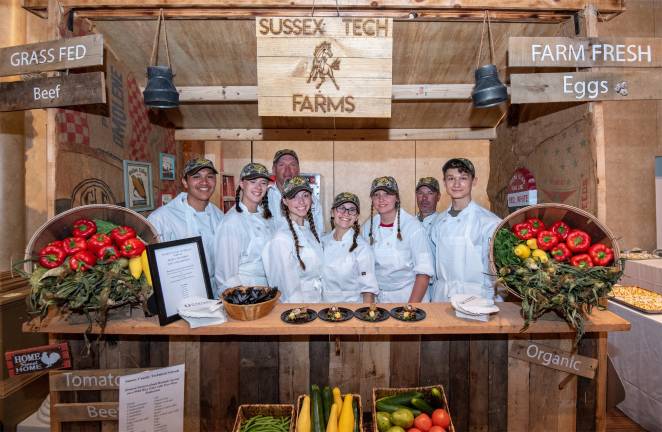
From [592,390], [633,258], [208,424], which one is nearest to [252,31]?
[208,424]

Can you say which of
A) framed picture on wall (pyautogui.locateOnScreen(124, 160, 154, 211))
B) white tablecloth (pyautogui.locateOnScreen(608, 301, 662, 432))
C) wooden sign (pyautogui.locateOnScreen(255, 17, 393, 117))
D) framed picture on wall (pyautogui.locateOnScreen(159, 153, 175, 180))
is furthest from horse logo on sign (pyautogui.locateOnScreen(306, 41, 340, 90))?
white tablecloth (pyautogui.locateOnScreen(608, 301, 662, 432))

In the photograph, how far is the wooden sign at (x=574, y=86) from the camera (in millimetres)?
1987

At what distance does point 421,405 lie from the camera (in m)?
1.73

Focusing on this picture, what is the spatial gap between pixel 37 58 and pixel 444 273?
3.08 m

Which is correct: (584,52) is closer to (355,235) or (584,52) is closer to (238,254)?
(355,235)

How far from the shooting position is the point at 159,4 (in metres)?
2.19

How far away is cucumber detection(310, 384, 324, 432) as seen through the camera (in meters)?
1.67

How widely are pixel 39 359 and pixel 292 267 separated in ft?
4.96

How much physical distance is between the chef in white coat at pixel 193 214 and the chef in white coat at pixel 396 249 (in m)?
1.39

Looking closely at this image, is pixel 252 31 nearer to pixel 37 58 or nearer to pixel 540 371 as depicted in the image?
pixel 37 58

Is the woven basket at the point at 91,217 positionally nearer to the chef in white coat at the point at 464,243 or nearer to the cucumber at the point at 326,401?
the cucumber at the point at 326,401

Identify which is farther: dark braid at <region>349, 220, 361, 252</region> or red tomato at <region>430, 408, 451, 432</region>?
dark braid at <region>349, 220, 361, 252</region>

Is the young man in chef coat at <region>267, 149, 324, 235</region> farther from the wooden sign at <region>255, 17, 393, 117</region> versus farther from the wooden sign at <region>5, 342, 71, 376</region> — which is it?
the wooden sign at <region>5, 342, 71, 376</region>

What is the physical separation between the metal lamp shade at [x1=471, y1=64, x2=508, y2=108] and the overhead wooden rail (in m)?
0.42
